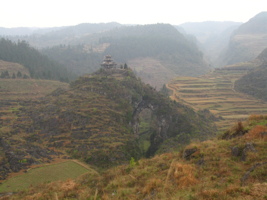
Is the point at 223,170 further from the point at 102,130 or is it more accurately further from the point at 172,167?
the point at 102,130

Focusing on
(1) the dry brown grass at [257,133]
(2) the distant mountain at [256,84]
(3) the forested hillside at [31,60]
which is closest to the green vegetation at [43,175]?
(1) the dry brown grass at [257,133]

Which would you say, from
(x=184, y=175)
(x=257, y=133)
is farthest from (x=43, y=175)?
(x=257, y=133)

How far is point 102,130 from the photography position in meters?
42.7

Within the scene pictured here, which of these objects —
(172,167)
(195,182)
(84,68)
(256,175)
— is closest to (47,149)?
(172,167)

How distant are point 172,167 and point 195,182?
2.43 m

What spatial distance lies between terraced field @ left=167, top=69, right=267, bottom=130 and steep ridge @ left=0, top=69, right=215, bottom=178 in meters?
11.5

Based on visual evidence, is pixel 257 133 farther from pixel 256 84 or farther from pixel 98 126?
pixel 256 84

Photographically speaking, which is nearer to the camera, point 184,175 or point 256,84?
point 184,175

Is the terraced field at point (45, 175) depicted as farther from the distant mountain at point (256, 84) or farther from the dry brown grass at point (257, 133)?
the distant mountain at point (256, 84)

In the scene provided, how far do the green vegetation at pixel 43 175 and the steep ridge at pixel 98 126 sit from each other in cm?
194

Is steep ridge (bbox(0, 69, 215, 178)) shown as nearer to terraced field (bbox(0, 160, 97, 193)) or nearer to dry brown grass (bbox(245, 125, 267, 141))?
terraced field (bbox(0, 160, 97, 193))

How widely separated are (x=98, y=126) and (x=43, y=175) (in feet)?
51.3

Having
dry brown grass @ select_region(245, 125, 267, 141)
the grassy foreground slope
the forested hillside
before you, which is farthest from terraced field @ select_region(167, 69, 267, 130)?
the forested hillside

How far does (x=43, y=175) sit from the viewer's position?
96.2ft
